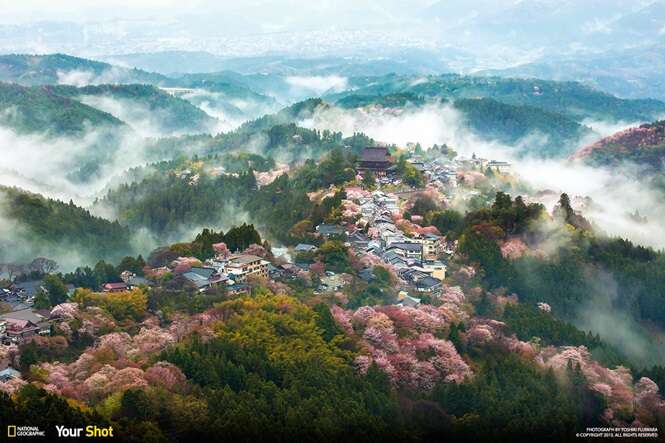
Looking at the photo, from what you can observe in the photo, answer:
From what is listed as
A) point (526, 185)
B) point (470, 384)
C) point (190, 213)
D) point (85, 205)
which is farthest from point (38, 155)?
point (470, 384)

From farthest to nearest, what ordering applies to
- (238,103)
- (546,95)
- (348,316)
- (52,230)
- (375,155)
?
(238,103) < (546,95) < (375,155) < (52,230) < (348,316)

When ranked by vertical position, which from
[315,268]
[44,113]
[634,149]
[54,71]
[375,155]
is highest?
[54,71]

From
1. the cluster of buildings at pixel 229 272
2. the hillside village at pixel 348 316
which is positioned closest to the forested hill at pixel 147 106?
the hillside village at pixel 348 316

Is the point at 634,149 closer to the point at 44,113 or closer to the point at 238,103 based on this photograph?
the point at 44,113

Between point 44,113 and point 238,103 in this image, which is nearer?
point 44,113

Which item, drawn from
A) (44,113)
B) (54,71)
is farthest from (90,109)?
(54,71)

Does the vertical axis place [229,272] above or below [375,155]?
below

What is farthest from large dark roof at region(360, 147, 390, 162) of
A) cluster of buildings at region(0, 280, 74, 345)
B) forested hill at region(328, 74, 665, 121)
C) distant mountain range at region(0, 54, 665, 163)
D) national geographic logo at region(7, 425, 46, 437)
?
forested hill at region(328, 74, 665, 121)
